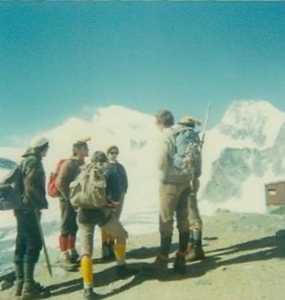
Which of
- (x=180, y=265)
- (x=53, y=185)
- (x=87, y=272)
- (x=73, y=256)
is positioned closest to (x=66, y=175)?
(x=53, y=185)

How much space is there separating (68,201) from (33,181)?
1.47ft

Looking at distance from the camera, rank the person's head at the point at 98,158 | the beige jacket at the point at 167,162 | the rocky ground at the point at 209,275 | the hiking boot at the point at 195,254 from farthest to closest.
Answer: the hiking boot at the point at 195,254 < the beige jacket at the point at 167,162 < the person's head at the point at 98,158 < the rocky ground at the point at 209,275

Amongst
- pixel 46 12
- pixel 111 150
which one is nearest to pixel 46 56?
pixel 46 12

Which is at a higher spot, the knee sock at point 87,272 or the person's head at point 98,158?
the person's head at point 98,158

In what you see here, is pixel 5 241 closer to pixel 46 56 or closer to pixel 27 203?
pixel 27 203

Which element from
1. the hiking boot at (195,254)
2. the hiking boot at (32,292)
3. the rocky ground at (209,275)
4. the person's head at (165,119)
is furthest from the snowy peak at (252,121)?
the hiking boot at (32,292)

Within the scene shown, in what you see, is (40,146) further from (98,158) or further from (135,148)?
(135,148)

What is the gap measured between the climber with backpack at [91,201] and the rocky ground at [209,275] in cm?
22

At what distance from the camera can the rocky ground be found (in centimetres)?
305

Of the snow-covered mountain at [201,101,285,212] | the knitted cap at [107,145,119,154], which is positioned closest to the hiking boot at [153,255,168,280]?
the snow-covered mountain at [201,101,285,212]

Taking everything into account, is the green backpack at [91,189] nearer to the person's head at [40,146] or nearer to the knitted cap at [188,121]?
the person's head at [40,146]

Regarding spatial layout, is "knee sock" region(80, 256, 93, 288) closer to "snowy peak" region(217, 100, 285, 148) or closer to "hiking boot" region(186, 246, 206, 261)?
"hiking boot" region(186, 246, 206, 261)

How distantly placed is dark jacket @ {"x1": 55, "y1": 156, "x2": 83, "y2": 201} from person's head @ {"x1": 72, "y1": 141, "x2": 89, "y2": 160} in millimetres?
35

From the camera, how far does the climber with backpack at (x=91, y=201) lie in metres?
3.08
